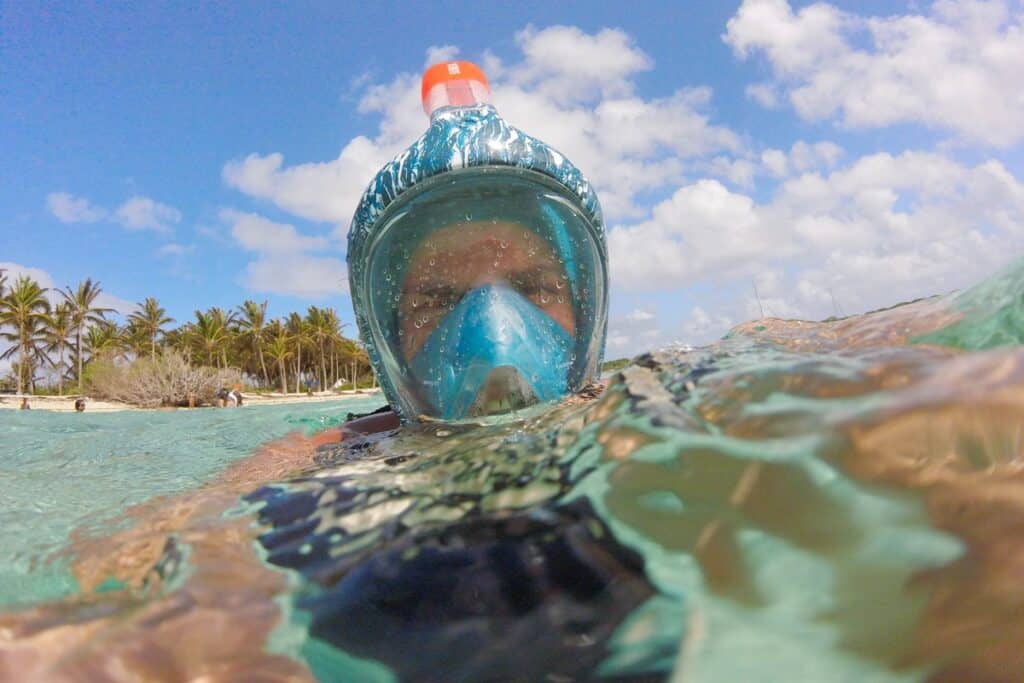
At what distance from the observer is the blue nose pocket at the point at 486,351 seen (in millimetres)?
2102

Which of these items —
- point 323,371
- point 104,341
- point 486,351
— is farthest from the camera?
point 323,371

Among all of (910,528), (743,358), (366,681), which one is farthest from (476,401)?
(910,528)

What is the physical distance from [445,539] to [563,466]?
0.66ft

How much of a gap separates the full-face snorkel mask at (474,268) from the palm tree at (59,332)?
3552 cm

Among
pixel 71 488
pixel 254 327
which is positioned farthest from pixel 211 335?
pixel 71 488

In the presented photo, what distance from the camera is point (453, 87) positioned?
2.46 meters

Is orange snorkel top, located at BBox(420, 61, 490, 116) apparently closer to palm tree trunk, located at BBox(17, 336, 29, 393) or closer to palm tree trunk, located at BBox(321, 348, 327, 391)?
palm tree trunk, located at BBox(17, 336, 29, 393)

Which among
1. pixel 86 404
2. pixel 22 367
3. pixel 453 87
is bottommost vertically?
pixel 86 404

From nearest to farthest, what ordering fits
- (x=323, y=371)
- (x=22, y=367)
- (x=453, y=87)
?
(x=453, y=87) → (x=22, y=367) → (x=323, y=371)

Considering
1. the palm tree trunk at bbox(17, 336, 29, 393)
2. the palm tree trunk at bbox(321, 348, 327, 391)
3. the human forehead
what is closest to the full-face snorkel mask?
the human forehead

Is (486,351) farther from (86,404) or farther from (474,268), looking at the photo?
(86,404)

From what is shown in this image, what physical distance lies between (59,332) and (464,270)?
3697cm

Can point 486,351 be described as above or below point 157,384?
below

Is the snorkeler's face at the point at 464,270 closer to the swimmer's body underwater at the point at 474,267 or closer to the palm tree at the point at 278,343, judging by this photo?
the swimmer's body underwater at the point at 474,267
